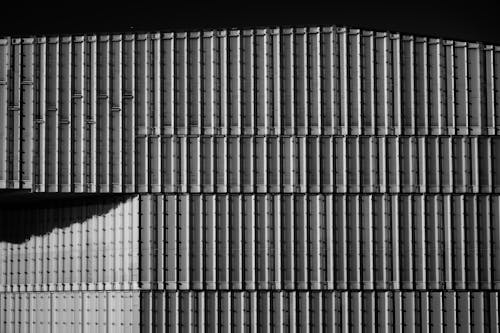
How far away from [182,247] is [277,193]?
8495mm

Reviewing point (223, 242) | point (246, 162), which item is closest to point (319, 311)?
point (223, 242)

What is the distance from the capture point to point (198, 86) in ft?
240

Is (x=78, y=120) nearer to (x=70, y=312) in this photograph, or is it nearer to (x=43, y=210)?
(x=43, y=210)

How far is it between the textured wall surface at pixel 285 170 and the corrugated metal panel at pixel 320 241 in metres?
0.11

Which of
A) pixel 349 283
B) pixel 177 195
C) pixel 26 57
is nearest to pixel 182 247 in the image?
pixel 177 195

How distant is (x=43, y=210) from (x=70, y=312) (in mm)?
9865

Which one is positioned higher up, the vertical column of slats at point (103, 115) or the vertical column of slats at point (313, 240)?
the vertical column of slats at point (103, 115)

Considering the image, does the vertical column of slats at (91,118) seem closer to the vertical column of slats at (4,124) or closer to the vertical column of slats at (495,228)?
the vertical column of slats at (4,124)

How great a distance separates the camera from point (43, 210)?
82062mm

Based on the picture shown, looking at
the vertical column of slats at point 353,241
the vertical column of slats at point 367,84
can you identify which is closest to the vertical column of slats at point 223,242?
the vertical column of slats at point 353,241

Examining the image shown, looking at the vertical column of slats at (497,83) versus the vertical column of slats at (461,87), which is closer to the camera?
the vertical column of slats at (461,87)

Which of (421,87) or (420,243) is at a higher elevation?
(421,87)

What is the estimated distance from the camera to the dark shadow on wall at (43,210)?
75.8 m

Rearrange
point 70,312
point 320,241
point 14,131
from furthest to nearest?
point 70,312, point 14,131, point 320,241
